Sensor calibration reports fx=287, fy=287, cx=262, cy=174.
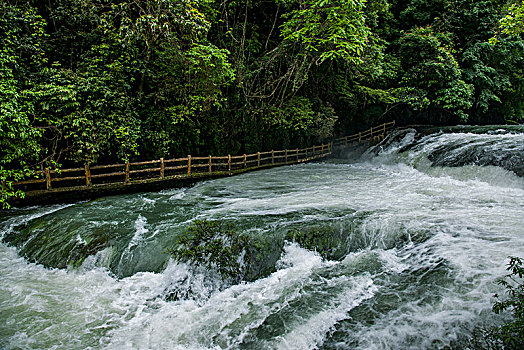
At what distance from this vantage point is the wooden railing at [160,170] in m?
9.21

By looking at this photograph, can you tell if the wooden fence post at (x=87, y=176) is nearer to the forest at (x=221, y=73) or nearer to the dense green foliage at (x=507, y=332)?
the forest at (x=221, y=73)

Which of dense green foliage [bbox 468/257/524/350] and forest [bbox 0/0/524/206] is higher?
forest [bbox 0/0/524/206]

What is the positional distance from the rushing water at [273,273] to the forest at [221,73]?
2831mm

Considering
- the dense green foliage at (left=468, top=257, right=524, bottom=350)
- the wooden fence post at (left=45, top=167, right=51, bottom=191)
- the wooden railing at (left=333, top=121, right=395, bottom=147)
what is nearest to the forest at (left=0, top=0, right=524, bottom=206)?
the wooden fence post at (left=45, top=167, right=51, bottom=191)

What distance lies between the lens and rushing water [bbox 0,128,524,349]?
4.02 metres

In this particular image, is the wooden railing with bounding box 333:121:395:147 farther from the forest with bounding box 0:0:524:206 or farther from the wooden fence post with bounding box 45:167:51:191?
the wooden fence post with bounding box 45:167:51:191

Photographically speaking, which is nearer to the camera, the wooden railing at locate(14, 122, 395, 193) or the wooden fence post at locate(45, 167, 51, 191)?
the wooden fence post at locate(45, 167, 51, 191)

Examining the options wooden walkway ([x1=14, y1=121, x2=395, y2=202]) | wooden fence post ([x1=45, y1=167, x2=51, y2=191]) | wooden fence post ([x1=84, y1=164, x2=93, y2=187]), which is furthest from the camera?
wooden fence post ([x1=84, y1=164, x2=93, y2=187])

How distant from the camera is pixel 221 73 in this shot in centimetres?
1198

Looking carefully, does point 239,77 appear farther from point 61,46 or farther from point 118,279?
point 118,279

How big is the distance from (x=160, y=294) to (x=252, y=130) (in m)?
12.0

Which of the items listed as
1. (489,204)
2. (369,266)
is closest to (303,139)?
(489,204)

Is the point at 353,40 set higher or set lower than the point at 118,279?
higher

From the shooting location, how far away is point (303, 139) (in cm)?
1961
